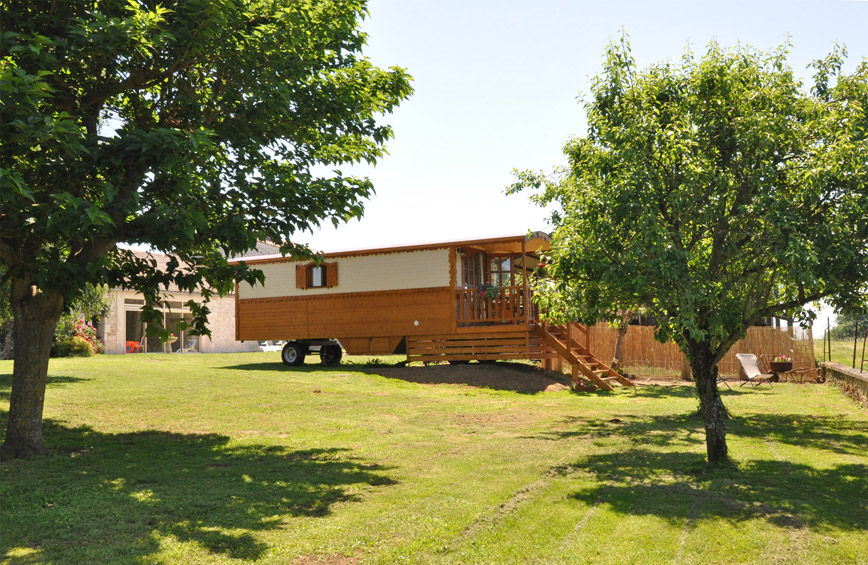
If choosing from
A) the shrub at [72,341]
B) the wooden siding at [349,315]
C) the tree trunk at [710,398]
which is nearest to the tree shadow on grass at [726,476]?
the tree trunk at [710,398]

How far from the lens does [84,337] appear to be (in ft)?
80.4

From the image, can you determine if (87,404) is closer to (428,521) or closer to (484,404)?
(484,404)

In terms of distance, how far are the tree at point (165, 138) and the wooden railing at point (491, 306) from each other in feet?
33.9

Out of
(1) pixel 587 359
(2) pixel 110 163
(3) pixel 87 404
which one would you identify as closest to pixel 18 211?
(2) pixel 110 163

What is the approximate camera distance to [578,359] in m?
18.0

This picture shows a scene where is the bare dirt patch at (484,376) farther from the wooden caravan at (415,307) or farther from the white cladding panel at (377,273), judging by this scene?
the white cladding panel at (377,273)

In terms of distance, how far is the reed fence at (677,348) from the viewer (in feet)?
67.5

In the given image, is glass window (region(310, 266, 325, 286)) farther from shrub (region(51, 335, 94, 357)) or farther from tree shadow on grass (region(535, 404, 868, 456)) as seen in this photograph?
tree shadow on grass (region(535, 404, 868, 456))

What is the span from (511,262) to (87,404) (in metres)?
13.2

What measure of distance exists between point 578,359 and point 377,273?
645 centimetres

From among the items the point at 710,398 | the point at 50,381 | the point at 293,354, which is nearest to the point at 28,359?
the point at 50,381

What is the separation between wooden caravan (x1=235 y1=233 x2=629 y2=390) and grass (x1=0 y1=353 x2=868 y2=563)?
613cm

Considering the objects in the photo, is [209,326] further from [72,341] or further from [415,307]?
[415,307]

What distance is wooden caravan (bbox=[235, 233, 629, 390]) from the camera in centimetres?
1922
